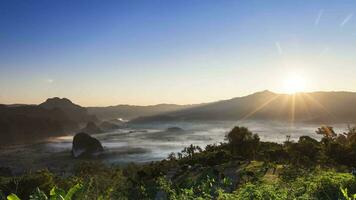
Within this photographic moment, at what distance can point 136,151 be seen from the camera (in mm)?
88250

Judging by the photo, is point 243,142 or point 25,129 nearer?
point 243,142

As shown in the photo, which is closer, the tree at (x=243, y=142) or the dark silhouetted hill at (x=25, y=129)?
the tree at (x=243, y=142)

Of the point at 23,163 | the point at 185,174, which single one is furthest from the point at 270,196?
the point at 23,163

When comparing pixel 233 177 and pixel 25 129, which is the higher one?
pixel 25 129

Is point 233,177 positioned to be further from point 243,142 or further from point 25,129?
point 25,129

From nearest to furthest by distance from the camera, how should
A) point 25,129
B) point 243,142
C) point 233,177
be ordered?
point 233,177 → point 243,142 → point 25,129

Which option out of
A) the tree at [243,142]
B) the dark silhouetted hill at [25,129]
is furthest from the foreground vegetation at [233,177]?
the dark silhouetted hill at [25,129]

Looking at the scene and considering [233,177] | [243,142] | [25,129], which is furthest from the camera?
[25,129]

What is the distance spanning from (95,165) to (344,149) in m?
19.8

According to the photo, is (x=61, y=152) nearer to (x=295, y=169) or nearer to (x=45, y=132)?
(x=45, y=132)

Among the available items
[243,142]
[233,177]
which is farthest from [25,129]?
[233,177]

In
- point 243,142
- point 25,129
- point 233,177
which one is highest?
point 243,142

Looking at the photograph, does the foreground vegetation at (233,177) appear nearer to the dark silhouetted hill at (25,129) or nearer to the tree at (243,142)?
the tree at (243,142)

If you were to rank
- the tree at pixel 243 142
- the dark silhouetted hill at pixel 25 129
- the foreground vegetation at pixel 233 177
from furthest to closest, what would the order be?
the dark silhouetted hill at pixel 25 129 → the tree at pixel 243 142 → the foreground vegetation at pixel 233 177
